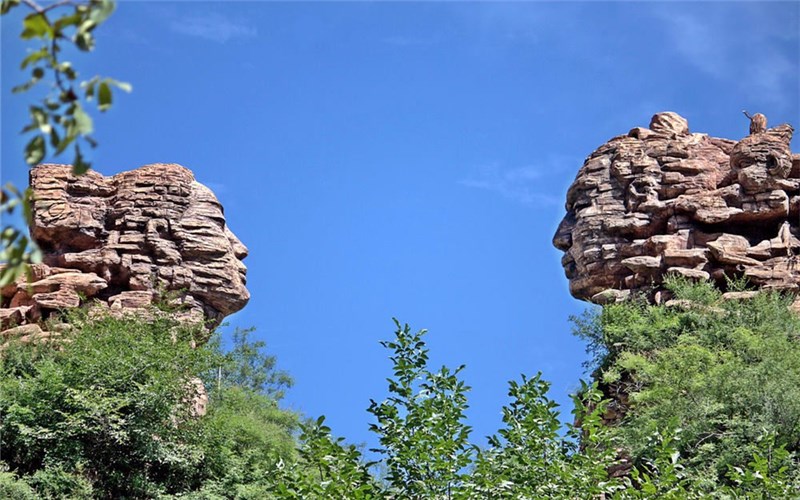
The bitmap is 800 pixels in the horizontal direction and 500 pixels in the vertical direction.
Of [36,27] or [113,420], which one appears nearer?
[36,27]

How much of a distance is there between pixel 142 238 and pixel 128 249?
472 millimetres

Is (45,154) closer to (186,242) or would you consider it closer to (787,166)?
(186,242)

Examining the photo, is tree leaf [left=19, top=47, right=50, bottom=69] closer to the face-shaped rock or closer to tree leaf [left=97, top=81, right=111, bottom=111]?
tree leaf [left=97, top=81, right=111, bottom=111]

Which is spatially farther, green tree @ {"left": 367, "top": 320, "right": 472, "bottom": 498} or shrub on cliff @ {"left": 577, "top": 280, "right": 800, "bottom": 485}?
shrub on cliff @ {"left": 577, "top": 280, "right": 800, "bottom": 485}

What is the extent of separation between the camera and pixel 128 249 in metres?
36.5

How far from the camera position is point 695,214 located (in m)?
39.4

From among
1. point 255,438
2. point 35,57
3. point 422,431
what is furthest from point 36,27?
point 255,438

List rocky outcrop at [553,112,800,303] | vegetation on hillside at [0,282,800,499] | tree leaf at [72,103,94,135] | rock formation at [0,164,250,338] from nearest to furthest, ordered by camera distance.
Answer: tree leaf at [72,103,94,135], vegetation on hillside at [0,282,800,499], rock formation at [0,164,250,338], rocky outcrop at [553,112,800,303]

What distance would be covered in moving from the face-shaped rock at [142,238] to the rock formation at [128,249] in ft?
0.08

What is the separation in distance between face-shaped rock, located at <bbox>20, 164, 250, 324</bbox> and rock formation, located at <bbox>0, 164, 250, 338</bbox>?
0.03 m

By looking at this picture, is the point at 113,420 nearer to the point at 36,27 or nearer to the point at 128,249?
the point at 128,249

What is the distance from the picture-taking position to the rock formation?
35188 millimetres

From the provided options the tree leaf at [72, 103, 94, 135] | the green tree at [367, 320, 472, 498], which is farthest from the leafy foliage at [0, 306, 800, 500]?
the tree leaf at [72, 103, 94, 135]

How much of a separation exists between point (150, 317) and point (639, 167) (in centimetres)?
1500
